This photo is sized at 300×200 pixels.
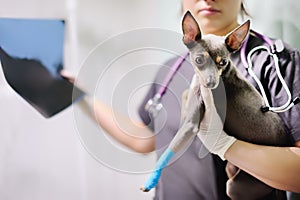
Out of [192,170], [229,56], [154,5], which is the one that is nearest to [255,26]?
[229,56]

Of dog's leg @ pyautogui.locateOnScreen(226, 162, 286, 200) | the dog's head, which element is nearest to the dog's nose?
the dog's head

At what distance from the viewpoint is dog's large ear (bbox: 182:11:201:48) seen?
91cm

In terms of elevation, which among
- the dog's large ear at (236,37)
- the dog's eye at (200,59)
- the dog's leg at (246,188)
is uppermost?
the dog's large ear at (236,37)

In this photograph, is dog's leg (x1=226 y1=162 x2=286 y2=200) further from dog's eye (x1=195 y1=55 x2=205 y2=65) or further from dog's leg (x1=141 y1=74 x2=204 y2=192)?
dog's eye (x1=195 y1=55 x2=205 y2=65)

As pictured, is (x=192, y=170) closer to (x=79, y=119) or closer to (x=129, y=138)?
(x=129, y=138)

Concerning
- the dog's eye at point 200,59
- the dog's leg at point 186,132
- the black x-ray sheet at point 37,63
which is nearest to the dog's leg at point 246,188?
the dog's leg at point 186,132

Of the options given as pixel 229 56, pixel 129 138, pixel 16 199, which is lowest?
pixel 16 199

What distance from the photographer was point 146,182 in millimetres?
938

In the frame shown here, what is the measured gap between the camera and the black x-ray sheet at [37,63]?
0.92 meters

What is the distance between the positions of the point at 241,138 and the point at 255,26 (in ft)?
0.78

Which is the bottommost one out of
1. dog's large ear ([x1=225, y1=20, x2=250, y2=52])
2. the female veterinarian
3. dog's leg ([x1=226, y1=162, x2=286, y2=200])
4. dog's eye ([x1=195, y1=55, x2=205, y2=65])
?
dog's leg ([x1=226, y1=162, x2=286, y2=200])

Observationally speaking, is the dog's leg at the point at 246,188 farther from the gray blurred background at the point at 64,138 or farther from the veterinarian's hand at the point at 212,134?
the gray blurred background at the point at 64,138

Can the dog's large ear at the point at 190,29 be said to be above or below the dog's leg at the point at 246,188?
above

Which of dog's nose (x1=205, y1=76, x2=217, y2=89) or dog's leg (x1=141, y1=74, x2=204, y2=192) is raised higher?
dog's nose (x1=205, y1=76, x2=217, y2=89)
